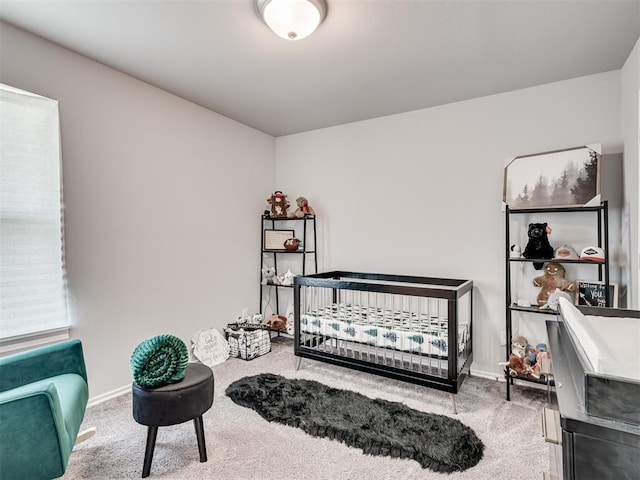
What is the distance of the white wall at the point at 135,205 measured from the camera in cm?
224

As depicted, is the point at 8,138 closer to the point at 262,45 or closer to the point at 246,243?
the point at 262,45

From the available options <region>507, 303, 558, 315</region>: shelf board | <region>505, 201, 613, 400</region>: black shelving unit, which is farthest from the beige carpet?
<region>507, 303, 558, 315</region>: shelf board

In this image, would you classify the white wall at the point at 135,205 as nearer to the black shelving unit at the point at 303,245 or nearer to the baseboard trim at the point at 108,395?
the baseboard trim at the point at 108,395

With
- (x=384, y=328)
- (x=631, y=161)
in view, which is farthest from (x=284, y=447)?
(x=631, y=161)

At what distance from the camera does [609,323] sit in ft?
3.40

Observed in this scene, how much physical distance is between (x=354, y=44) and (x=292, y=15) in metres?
0.53

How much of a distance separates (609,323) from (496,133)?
2.15 m

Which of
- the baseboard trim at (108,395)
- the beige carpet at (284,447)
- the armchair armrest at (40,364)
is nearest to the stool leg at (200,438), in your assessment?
the beige carpet at (284,447)

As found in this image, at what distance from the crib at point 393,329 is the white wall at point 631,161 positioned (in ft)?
3.20

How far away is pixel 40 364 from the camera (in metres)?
1.76

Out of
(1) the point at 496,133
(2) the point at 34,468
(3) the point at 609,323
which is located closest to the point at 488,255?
(1) the point at 496,133

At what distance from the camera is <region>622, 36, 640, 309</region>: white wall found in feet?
6.49

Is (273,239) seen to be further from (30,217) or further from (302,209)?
(30,217)

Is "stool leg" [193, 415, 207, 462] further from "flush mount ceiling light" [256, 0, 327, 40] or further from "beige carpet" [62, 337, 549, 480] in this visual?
"flush mount ceiling light" [256, 0, 327, 40]
